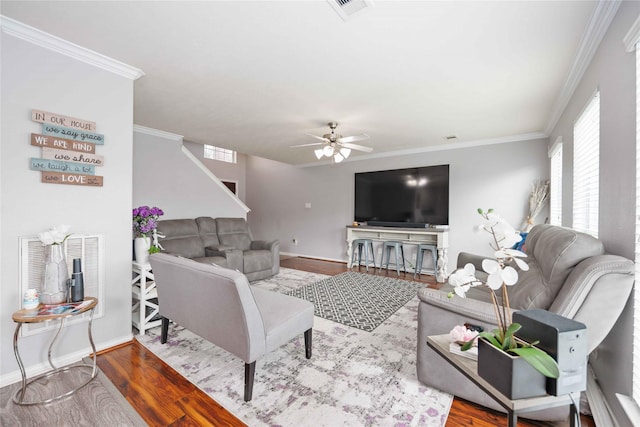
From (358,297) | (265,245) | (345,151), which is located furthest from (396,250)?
(265,245)

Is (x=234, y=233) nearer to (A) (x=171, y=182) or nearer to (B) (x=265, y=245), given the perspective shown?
(B) (x=265, y=245)

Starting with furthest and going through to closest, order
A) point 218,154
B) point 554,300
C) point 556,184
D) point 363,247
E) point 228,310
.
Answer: point 218,154, point 363,247, point 556,184, point 228,310, point 554,300

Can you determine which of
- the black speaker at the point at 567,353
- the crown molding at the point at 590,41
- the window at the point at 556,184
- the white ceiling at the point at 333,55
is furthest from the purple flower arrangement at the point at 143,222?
the window at the point at 556,184

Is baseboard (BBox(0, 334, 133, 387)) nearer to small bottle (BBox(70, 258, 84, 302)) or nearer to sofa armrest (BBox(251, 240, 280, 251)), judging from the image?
small bottle (BBox(70, 258, 84, 302))

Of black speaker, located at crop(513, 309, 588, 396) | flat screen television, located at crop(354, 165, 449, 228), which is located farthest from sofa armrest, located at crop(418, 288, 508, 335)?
flat screen television, located at crop(354, 165, 449, 228)

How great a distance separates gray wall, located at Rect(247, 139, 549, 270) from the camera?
14.0 ft

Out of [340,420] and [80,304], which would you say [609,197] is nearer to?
[340,420]

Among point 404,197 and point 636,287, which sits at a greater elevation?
point 404,197

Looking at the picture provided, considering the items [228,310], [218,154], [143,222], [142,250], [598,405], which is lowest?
[598,405]

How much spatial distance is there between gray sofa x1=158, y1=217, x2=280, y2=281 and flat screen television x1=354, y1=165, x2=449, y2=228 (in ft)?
7.21

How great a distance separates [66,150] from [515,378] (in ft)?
9.96

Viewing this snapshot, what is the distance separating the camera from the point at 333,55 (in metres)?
2.08

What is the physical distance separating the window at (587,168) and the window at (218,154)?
688cm

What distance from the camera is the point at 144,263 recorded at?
2.65 meters
